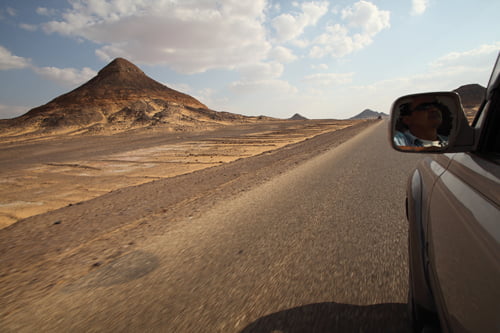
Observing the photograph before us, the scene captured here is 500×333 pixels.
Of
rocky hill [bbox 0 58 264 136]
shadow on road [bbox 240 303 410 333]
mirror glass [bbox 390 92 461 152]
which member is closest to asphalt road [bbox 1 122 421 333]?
shadow on road [bbox 240 303 410 333]

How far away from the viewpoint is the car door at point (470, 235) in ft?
2.40

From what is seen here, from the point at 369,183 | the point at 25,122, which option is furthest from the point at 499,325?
the point at 25,122

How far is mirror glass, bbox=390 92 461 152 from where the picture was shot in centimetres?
121

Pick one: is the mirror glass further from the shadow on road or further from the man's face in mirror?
the shadow on road

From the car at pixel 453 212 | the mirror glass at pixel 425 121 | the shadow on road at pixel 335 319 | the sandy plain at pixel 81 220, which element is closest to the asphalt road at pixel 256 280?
the shadow on road at pixel 335 319

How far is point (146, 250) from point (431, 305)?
3060mm

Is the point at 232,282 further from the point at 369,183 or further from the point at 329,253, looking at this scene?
the point at 369,183

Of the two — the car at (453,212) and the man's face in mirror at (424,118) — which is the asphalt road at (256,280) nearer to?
the car at (453,212)

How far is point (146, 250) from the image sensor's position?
3.37 meters

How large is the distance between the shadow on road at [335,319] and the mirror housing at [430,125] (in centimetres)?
114

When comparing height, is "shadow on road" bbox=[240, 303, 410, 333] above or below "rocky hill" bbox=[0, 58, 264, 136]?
below

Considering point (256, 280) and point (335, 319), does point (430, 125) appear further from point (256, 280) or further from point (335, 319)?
point (256, 280)

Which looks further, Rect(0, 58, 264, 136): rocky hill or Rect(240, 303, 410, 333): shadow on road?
Rect(0, 58, 264, 136): rocky hill

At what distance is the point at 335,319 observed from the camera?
1812 mm
